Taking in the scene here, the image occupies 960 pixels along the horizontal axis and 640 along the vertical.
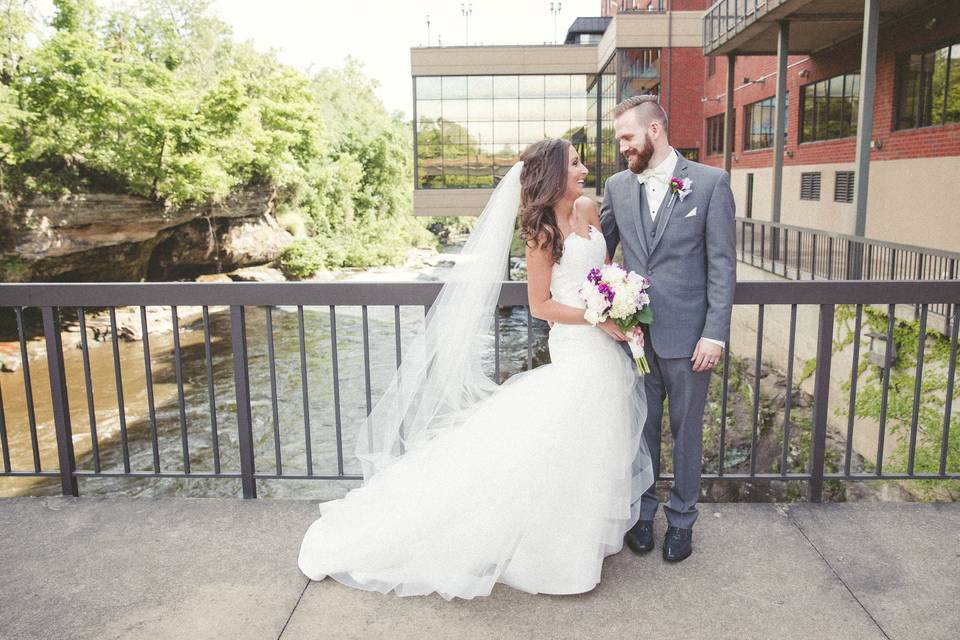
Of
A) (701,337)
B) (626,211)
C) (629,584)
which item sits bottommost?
(629,584)

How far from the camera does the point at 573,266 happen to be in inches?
119

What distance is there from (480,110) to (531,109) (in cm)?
228

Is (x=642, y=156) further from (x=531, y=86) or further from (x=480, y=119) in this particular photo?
(x=531, y=86)

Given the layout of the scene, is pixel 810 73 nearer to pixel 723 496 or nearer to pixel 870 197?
pixel 870 197

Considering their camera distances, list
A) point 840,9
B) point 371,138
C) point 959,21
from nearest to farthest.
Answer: point 959,21, point 840,9, point 371,138

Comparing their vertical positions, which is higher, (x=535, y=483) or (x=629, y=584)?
(x=535, y=483)

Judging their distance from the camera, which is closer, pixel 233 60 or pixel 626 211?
pixel 626 211

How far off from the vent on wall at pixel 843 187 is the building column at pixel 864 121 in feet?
17.7

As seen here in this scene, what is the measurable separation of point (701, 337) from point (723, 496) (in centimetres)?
767

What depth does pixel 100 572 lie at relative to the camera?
308cm

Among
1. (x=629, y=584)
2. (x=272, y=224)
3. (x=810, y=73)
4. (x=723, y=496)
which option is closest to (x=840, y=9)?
(x=810, y=73)

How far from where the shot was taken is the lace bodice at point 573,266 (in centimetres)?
302

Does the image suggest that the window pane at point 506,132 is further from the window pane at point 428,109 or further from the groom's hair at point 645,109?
the groom's hair at point 645,109

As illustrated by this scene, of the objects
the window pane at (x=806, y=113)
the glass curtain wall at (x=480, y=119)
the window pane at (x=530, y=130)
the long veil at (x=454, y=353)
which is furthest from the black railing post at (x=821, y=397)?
the window pane at (x=530, y=130)
